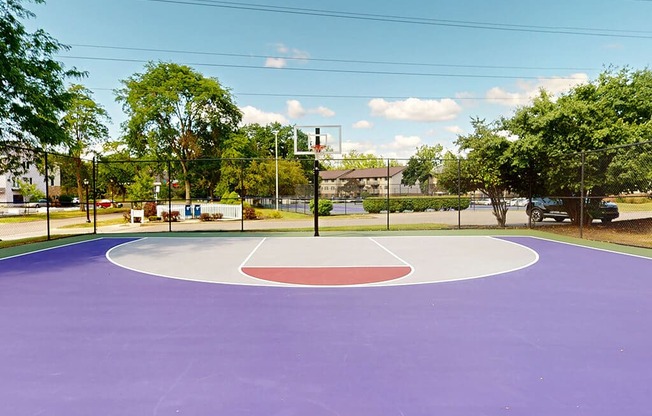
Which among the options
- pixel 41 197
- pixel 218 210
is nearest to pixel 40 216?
pixel 41 197

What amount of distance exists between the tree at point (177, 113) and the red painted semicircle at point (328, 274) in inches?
1093

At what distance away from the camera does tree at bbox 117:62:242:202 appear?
33.4 m

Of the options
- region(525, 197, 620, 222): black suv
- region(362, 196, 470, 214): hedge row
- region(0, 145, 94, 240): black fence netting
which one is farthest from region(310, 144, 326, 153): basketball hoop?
region(362, 196, 470, 214): hedge row

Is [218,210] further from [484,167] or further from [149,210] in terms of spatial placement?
[484,167]

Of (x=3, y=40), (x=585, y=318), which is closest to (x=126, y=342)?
(x=585, y=318)

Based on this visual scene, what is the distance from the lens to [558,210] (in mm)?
18109

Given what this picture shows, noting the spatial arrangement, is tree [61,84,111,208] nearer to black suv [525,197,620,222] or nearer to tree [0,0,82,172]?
tree [0,0,82,172]

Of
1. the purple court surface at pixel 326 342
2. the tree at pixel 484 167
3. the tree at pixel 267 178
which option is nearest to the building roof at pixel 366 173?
the tree at pixel 267 178

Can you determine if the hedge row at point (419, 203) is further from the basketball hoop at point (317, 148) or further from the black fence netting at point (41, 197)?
the black fence netting at point (41, 197)

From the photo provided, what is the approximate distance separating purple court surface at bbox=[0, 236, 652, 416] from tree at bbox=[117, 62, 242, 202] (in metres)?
28.2

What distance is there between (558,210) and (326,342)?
58.2ft

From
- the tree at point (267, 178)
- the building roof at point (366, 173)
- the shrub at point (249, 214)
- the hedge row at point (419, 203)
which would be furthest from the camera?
the building roof at point (366, 173)

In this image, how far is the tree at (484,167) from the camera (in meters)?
15.0

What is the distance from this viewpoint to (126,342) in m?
4.08
